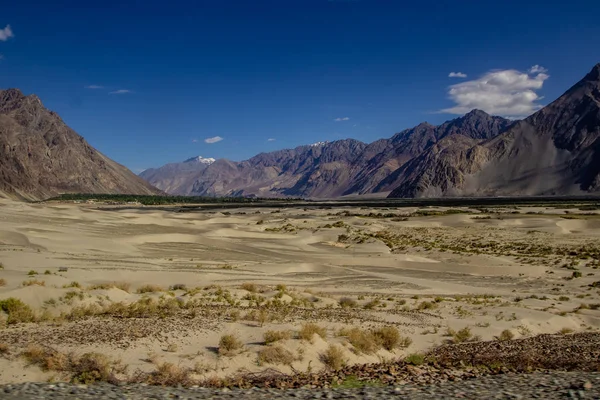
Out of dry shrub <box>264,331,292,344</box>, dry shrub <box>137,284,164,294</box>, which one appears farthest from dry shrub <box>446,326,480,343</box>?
dry shrub <box>137,284,164,294</box>

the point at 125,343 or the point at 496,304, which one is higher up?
the point at 125,343

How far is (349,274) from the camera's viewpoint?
31.6 m

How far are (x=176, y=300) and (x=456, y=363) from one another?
39.3 feet

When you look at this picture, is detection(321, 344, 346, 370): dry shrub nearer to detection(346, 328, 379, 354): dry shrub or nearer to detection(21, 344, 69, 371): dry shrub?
detection(346, 328, 379, 354): dry shrub

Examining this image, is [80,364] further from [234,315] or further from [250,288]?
[250,288]

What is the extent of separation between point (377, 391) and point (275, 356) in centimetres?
324

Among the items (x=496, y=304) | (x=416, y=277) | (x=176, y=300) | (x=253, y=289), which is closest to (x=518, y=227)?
(x=416, y=277)

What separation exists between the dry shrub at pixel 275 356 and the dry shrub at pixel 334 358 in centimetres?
94

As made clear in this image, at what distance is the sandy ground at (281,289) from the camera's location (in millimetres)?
12422

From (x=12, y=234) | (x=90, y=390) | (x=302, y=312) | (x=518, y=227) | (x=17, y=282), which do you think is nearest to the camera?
(x=90, y=390)

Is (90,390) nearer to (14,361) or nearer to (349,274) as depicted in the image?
(14,361)

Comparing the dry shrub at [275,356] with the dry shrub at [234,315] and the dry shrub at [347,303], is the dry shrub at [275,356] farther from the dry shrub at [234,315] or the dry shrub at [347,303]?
the dry shrub at [347,303]

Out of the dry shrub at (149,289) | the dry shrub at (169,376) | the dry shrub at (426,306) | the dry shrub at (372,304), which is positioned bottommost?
the dry shrub at (426,306)

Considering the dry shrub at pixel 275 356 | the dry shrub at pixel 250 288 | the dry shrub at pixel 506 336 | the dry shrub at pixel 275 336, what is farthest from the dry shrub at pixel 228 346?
the dry shrub at pixel 250 288
